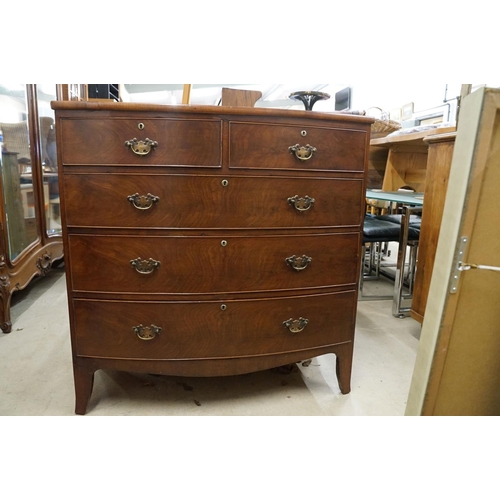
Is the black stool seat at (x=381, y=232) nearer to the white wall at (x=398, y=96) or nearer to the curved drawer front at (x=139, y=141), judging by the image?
the curved drawer front at (x=139, y=141)

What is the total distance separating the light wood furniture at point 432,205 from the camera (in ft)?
4.27

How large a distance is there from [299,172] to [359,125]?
0.23m

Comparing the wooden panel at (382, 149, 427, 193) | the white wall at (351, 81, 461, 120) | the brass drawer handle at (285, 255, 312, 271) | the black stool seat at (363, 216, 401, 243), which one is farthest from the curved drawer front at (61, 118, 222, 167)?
the white wall at (351, 81, 461, 120)

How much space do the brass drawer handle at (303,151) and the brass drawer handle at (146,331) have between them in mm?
636

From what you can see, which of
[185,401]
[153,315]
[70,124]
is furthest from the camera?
[185,401]

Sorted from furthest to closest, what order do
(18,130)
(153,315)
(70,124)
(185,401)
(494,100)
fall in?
(18,130) < (185,401) < (153,315) < (70,124) < (494,100)

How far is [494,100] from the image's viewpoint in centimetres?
51

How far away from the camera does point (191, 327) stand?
1.04 meters

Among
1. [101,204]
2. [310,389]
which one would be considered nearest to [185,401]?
[310,389]

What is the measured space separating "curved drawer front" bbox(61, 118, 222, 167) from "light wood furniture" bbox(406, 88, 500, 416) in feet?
1.95

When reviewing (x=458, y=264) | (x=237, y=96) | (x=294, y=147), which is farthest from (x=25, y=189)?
(x=458, y=264)

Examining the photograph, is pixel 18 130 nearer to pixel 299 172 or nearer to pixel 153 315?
pixel 153 315

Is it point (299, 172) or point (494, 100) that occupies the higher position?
point (494, 100)

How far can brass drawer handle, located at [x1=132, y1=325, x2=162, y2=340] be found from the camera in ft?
3.39
